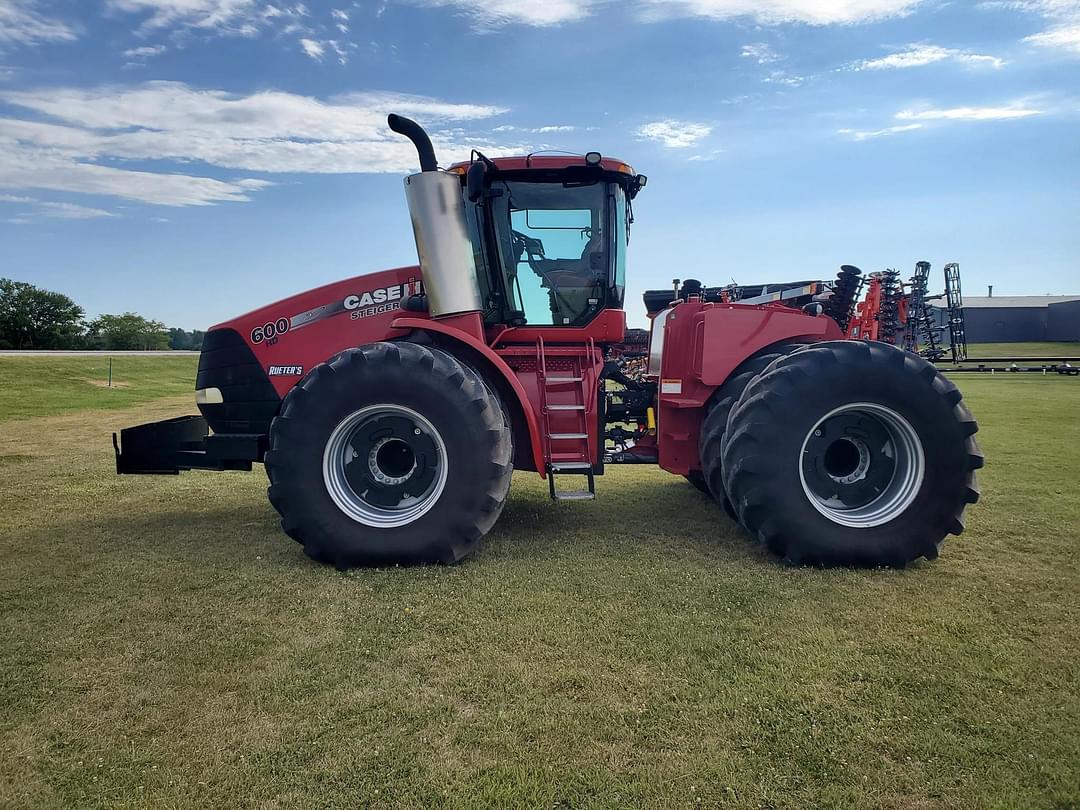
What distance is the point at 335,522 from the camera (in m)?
4.49

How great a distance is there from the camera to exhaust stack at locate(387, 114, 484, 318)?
Answer: 484cm

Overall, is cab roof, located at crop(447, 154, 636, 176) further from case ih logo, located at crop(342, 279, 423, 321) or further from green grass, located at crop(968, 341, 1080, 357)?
green grass, located at crop(968, 341, 1080, 357)

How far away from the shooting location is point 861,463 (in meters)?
4.64

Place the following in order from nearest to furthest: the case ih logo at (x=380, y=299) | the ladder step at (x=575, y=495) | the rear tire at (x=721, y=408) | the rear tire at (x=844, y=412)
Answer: the rear tire at (x=844, y=412)
the ladder step at (x=575, y=495)
the rear tire at (x=721, y=408)
the case ih logo at (x=380, y=299)

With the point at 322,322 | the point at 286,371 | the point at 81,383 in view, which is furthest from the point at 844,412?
the point at 81,383

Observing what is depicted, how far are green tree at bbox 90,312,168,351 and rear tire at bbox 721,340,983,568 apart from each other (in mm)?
47086

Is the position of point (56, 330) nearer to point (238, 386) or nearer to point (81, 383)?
point (81, 383)

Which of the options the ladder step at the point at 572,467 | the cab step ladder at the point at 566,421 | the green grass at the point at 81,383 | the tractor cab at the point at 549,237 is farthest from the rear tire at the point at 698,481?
the green grass at the point at 81,383

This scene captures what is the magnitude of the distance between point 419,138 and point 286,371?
210 centimetres

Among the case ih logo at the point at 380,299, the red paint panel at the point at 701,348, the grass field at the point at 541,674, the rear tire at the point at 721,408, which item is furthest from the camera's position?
the case ih logo at the point at 380,299

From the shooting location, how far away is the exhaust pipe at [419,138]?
4789mm

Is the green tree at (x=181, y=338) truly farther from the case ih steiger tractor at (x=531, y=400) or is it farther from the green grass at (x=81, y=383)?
the case ih steiger tractor at (x=531, y=400)

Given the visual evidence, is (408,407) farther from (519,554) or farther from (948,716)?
(948,716)

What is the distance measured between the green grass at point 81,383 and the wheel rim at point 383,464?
40.3ft
